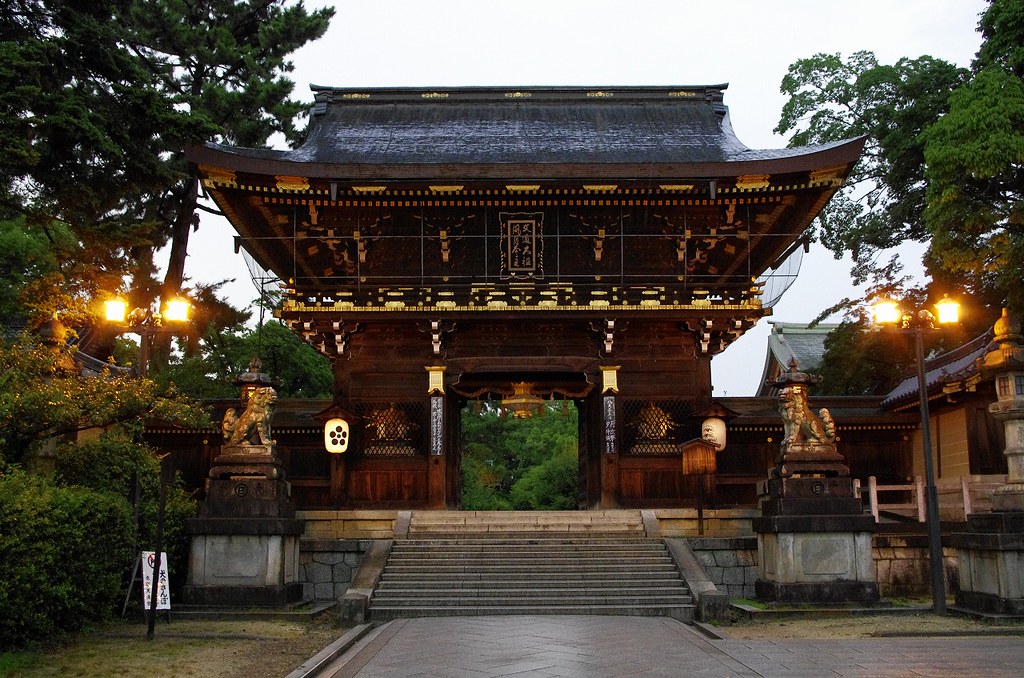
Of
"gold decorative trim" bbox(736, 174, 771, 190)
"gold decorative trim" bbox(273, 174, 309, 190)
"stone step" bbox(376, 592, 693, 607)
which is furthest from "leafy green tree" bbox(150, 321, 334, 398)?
"gold decorative trim" bbox(736, 174, 771, 190)

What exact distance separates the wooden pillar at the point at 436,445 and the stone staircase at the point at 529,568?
3.95 feet

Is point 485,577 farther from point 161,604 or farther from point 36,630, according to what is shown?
point 36,630

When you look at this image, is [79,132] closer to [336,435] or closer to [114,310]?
[114,310]

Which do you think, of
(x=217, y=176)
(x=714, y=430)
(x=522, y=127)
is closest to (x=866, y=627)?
(x=714, y=430)

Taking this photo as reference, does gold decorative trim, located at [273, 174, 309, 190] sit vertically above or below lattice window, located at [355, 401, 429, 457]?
above

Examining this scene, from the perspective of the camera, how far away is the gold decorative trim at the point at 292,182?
69.6 feet

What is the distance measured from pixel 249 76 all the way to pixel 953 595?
28453 mm

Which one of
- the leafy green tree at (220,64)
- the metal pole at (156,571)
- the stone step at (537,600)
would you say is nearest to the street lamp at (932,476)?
the stone step at (537,600)

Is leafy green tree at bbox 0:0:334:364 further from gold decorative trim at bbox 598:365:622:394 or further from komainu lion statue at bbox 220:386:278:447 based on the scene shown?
gold decorative trim at bbox 598:365:622:394

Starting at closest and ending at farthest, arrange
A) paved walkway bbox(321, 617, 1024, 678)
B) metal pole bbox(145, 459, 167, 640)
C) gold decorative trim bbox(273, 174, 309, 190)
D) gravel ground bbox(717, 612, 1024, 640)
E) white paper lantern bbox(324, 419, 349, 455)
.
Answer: paved walkway bbox(321, 617, 1024, 678), metal pole bbox(145, 459, 167, 640), gravel ground bbox(717, 612, 1024, 640), gold decorative trim bbox(273, 174, 309, 190), white paper lantern bbox(324, 419, 349, 455)

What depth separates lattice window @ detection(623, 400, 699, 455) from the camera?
22766mm

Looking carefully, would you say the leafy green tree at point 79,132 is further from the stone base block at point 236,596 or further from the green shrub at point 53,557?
the stone base block at point 236,596

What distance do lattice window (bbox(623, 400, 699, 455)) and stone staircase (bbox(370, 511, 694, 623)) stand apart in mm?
2514

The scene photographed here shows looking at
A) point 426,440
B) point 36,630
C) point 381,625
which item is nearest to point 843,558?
point 381,625
